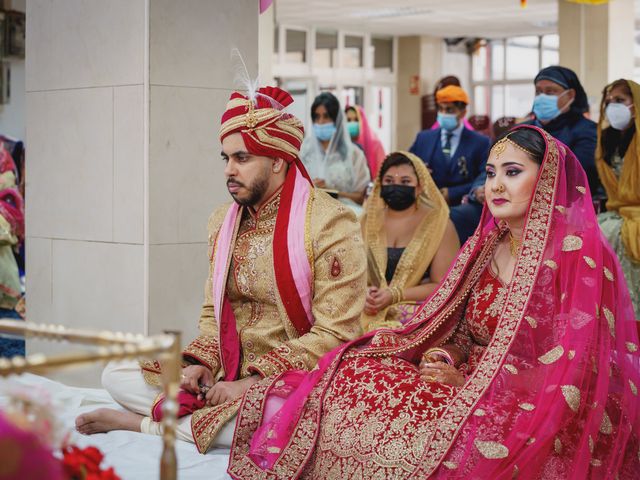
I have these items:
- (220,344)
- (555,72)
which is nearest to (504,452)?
(220,344)

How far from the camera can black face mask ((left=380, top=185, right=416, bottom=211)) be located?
4930 mm

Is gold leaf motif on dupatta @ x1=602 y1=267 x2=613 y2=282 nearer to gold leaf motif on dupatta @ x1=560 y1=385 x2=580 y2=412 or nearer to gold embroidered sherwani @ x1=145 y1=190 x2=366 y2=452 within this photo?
gold leaf motif on dupatta @ x1=560 y1=385 x2=580 y2=412

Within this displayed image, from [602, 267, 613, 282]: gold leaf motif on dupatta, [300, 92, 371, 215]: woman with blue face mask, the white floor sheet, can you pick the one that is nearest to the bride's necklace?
[602, 267, 613, 282]: gold leaf motif on dupatta

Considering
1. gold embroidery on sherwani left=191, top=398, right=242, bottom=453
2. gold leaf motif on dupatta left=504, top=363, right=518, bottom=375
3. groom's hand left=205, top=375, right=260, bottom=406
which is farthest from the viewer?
groom's hand left=205, top=375, right=260, bottom=406

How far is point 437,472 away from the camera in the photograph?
2.61m

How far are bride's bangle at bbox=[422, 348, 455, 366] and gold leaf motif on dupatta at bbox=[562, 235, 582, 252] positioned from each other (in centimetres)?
49

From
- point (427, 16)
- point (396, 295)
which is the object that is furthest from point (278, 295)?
point (427, 16)

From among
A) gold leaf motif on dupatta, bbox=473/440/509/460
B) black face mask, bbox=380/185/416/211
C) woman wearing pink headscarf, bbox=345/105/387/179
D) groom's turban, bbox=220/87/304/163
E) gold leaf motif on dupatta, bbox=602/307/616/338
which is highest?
woman wearing pink headscarf, bbox=345/105/387/179

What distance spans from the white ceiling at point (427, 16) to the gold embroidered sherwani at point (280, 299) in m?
10.2

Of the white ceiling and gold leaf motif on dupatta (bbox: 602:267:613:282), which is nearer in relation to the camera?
gold leaf motif on dupatta (bbox: 602:267:613:282)

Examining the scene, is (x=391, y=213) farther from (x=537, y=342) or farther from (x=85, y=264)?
(x=537, y=342)

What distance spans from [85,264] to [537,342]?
7.84 ft

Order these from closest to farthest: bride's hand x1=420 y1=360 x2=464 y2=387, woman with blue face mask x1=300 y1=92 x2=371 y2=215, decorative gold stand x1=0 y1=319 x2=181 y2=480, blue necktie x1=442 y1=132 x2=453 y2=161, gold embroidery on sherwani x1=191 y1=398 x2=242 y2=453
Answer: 1. decorative gold stand x1=0 y1=319 x2=181 y2=480
2. bride's hand x1=420 y1=360 x2=464 y2=387
3. gold embroidery on sherwani x1=191 y1=398 x2=242 y2=453
4. blue necktie x1=442 y1=132 x2=453 y2=161
5. woman with blue face mask x1=300 y1=92 x2=371 y2=215

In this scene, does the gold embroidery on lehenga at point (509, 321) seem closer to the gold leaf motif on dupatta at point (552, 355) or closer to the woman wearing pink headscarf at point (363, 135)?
the gold leaf motif on dupatta at point (552, 355)
